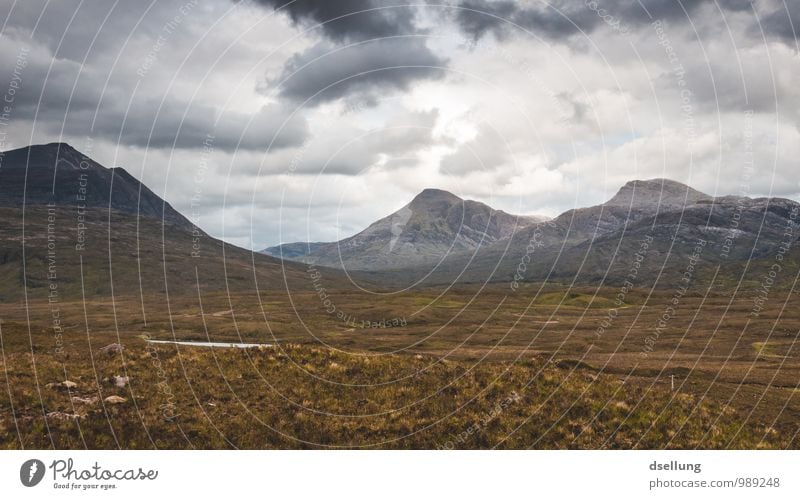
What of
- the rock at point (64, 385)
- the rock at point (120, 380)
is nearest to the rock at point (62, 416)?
the rock at point (64, 385)

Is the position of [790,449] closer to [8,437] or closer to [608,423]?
[608,423]

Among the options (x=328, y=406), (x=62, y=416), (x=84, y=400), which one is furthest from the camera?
(x=328, y=406)

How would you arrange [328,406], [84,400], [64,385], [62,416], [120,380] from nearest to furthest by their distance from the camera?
[62,416] < [84,400] < [64,385] < [328,406] < [120,380]

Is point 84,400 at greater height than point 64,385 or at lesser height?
lesser

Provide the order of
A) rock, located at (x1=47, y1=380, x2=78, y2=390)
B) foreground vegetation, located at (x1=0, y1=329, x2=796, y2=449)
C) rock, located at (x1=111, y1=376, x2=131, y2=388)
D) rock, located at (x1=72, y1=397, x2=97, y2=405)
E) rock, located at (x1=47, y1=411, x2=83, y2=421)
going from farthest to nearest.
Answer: rock, located at (x1=111, y1=376, x2=131, y2=388), rock, located at (x1=47, y1=380, x2=78, y2=390), rock, located at (x1=72, y1=397, x2=97, y2=405), foreground vegetation, located at (x1=0, y1=329, x2=796, y2=449), rock, located at (x1=47, y1=411, x2=83, y2=421)

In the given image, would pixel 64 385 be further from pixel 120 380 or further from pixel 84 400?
pixel 84 400

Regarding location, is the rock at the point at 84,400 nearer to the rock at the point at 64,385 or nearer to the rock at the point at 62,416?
the rock at the point at 62,416

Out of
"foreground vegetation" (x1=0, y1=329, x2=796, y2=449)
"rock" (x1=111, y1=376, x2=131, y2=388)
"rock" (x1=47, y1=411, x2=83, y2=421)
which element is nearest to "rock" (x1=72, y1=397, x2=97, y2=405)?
"foreground vegetation" (x1=0, y1=329, x2=796, y2=449)

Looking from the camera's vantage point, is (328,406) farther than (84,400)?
Yes

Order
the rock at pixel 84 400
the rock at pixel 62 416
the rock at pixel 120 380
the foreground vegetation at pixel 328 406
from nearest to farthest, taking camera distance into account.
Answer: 1. the rock at pixel 62 416
2. the foreground vegetation at pixel 328 406
3. the rock at pixel 84 400
4. the rock at pixel 120 380

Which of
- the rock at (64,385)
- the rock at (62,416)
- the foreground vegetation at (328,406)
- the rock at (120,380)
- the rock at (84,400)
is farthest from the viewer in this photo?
the rock at (120,380)

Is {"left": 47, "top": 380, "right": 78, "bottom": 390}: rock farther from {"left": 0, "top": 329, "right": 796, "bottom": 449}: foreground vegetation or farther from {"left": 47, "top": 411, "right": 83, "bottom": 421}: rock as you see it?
{"left": 47, "top": 411, "right": 83, "bottom": 421}: rock

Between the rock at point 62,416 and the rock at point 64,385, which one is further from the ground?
the rock at point 64,385

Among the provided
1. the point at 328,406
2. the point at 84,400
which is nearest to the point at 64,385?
the point at 84,400
